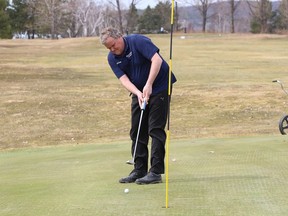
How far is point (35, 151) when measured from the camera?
9445 millimetres

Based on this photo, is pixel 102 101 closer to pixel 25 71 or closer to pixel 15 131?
pixel 15 131

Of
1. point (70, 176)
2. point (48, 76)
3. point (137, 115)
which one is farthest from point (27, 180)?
point (48, 76)

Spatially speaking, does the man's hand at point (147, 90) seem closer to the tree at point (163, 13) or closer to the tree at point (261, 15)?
the tree at point (261, 15)

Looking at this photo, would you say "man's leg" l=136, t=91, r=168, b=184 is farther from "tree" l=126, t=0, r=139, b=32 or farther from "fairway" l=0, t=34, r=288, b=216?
"tree" l=126, t=0, r=139, b=32

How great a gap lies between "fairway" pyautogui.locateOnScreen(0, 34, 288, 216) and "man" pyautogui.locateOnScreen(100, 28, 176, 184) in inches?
11.7

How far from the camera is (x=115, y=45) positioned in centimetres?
501

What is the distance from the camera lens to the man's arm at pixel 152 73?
4.93 meters

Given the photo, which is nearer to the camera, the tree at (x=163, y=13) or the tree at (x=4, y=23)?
the tree at (x=4, y=23)

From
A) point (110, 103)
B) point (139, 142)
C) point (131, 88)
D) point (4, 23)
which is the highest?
point (131, 88)

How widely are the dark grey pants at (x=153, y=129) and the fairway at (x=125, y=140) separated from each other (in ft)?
0.94

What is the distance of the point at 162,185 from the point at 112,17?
102 metres

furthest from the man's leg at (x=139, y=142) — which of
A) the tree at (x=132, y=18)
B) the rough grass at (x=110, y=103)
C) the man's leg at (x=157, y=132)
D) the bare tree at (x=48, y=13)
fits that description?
the tree at (x=132, y=18)

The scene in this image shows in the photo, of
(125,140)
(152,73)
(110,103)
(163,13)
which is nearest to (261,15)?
(163,13)

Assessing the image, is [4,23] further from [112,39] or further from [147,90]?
[147,90]
